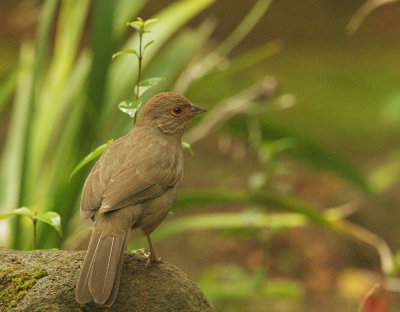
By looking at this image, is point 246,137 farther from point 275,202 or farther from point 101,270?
point 101,270

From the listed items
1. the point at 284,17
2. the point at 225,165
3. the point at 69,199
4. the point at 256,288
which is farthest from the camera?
the point at 284,17

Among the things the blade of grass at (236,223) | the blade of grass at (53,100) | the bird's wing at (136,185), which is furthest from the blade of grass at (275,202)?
the bird's wing at (136,185)

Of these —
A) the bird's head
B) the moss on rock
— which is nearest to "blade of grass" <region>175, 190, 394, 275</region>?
the bird's head

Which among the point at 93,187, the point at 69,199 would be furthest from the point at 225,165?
the point at 93,187

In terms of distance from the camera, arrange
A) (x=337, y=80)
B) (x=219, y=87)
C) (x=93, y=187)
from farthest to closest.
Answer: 1. (x=337, y=80)
2. (x=219, y=87)
3. (x=93, y=187)

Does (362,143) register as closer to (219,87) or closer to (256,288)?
(219,87)

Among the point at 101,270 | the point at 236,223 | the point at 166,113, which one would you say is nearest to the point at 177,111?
the point at 166,113
